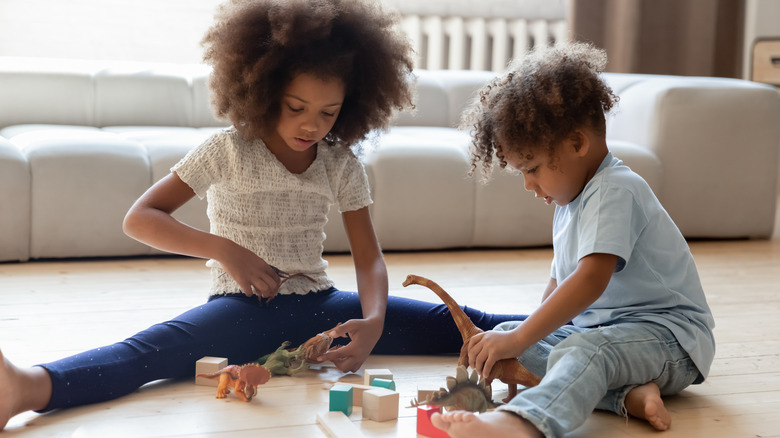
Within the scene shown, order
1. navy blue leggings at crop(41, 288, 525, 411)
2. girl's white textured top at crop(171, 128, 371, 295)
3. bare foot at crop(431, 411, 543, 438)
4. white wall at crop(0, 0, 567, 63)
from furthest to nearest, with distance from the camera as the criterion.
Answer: white wall at crop(0, 0, 567, 63), girl's white textured top at crop(171, 128, 371, 295), navy blue leggings at crop(41, 288, 525, 411), bare foot at crop(431, 411, 543, 438)

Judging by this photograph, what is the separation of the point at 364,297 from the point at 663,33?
2919 millimetres

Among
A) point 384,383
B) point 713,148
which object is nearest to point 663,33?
point 713,148

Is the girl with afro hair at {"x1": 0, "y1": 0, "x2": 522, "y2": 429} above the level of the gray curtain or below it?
below

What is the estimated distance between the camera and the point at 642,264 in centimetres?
123

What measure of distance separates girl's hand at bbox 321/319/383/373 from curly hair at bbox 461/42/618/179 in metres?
0.34

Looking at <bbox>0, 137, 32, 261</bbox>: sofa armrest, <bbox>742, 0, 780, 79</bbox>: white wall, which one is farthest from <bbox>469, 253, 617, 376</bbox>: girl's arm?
<bbox>742, 0, 780, 79</bbox>: white wall

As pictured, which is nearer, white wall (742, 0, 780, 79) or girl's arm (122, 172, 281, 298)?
girl's arm (122, 172, 281, 298)

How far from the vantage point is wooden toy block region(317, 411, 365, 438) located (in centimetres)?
106

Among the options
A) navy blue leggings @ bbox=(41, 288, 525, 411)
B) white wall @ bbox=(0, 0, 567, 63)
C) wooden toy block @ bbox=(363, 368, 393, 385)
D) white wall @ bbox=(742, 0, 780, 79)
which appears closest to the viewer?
navy blue leggings @ bbox=(41, 288, 525, 411)

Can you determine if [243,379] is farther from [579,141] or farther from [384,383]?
[579,141]

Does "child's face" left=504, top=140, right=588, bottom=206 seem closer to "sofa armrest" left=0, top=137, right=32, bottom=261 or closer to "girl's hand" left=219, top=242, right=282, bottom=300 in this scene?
"girl's hand" left=219, top=242, right=282, bottom=300

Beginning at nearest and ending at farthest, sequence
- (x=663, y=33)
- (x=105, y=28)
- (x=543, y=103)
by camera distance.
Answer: (x=543, y=103) < (x=105, y=28) < (x=663, y=33)

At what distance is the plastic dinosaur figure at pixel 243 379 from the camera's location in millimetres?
1208

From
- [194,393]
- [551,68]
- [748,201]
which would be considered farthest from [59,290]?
[748,201]
